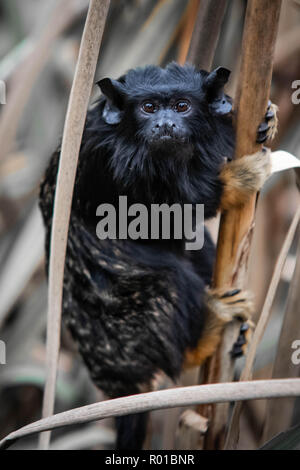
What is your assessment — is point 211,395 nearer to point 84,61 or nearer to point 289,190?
point 84,61

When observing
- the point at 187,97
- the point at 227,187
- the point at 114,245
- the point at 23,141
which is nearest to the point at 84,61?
→ the point at 187,97

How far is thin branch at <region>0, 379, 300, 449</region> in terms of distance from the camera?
4.58 ft

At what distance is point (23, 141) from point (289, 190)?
5.22 ft

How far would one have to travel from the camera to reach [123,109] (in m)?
2.47

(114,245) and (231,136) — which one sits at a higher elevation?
(231,136)

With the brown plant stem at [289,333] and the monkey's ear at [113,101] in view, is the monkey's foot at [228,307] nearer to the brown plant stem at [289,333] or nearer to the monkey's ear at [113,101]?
the brown plant stem at [289,333]

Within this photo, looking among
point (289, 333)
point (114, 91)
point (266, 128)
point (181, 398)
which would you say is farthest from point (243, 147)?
point (181, 398)

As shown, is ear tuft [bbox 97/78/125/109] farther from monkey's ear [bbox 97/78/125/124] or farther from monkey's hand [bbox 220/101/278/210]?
monkey's hand [bbox 220/101/278/210]

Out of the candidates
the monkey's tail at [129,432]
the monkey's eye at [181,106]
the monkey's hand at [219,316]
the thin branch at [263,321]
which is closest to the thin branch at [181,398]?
the thin branch at [263,321]

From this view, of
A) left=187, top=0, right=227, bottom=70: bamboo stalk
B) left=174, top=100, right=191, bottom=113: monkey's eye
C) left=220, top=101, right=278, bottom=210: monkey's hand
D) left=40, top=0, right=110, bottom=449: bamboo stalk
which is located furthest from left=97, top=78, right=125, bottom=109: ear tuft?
left=40, top=0, right=110, bottom=449: bamboo stalk

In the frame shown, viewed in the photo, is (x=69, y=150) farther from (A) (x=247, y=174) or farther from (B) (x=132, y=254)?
(B) (x=132, y=254)
